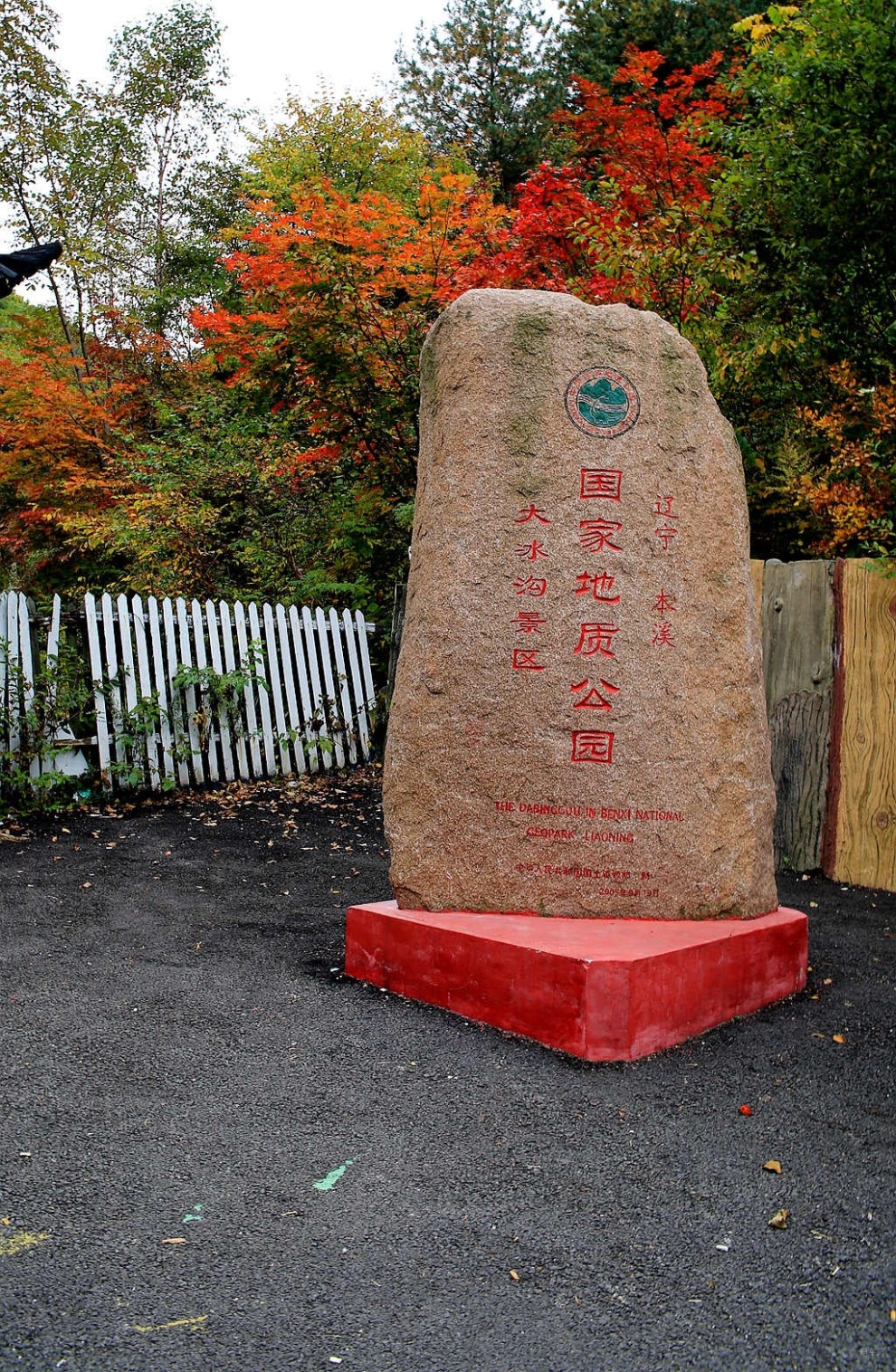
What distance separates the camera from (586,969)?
288 centimetres

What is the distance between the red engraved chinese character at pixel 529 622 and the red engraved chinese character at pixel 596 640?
0.14 metres

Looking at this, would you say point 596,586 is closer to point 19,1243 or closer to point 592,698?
point 592,698

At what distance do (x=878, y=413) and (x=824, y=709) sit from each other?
5.15ft

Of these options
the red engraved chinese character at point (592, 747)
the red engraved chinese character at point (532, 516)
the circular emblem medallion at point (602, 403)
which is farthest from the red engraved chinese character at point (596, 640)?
the circular emblem medallion at point (602, 403)

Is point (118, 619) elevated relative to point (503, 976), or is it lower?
elevated

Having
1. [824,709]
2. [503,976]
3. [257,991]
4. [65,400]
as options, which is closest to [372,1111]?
[503,976]

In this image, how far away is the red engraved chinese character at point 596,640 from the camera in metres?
3.47

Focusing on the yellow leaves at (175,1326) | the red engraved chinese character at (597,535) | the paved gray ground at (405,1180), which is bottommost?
the paved gray ground at (405,1180)

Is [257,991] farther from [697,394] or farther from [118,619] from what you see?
[118,619]

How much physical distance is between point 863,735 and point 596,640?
219cm

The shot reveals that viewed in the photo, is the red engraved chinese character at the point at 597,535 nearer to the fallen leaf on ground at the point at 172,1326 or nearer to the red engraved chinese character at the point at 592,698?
the red engraved chinese character at the point at 592,698

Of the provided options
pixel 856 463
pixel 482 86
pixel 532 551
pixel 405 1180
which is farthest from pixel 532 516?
pixel 482 86

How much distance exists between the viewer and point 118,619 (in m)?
6.78

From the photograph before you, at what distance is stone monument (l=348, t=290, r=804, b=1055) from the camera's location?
3.43m
